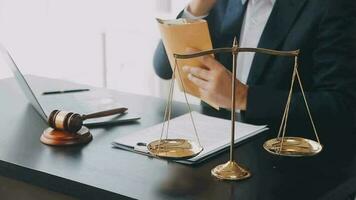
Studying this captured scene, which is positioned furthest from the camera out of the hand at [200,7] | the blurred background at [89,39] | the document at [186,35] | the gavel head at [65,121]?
the blurred background at [89,39]

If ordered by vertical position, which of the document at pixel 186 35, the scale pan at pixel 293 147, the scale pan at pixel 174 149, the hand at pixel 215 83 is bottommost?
the scale pan at pixel 293 147

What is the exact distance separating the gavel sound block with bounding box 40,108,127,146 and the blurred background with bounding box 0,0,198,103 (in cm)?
140

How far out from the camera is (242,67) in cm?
185

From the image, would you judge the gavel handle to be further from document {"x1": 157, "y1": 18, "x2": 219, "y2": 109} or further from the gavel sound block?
document {"x1": 157, "y1": 18, "x2": 219, "y2": 109}

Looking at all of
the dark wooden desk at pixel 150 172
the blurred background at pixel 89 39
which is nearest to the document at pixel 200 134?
the dark wooden desk at pixel 150 172

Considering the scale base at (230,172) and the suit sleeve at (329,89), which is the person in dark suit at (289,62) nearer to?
the suit sleeve at (329,89)

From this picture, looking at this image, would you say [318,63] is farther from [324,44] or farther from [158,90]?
[158,90]

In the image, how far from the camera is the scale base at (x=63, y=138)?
1305 mm

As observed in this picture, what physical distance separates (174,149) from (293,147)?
250mm

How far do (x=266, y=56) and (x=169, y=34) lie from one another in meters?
0.40

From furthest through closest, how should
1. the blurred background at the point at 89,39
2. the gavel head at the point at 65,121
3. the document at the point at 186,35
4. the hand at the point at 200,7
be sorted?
the blurred background at the point at 89,39 < the hand at the point at 200,7 < the document at the point at 186,35 < the gavel head at the point at 65,121

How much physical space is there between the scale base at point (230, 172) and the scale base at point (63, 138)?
1.14 feet

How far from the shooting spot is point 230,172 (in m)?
1.11

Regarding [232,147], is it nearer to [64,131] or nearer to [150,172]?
[150,172]
